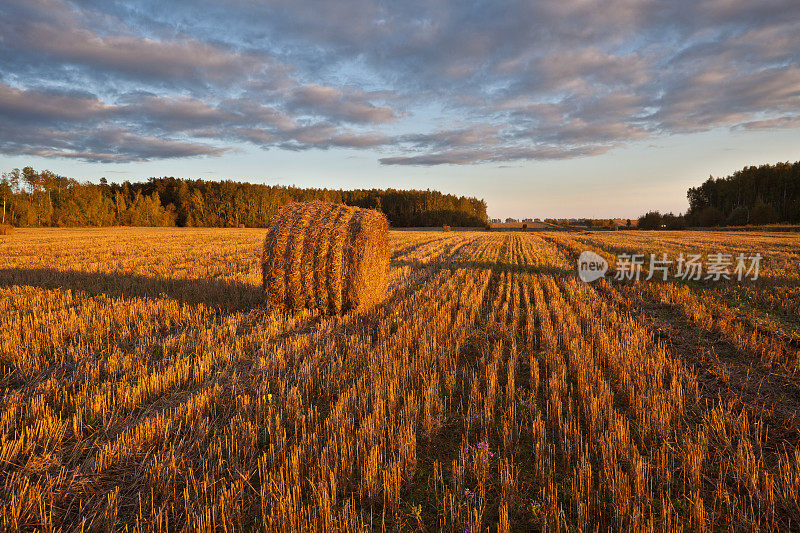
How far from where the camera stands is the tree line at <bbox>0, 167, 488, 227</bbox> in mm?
64750

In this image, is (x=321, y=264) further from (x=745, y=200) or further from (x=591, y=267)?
(x=745, y=200)

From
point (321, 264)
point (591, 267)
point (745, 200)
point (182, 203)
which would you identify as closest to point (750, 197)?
point (745, 200)

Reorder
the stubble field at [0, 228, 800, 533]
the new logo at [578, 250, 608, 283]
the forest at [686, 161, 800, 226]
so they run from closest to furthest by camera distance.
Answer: the stubble field at [0, 228, 800, 533] → the new logo at [578, 250, 608, 283] → the forest at [686, 161, 800, 226]

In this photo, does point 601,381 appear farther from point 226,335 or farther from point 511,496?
point 226,335

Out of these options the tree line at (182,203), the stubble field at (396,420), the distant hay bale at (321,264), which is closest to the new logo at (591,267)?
the stubble field at (396,420)

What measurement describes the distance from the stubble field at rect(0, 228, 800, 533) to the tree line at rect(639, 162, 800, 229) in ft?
227

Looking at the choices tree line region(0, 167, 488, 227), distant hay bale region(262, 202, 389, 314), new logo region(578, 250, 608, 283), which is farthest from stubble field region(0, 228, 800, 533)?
tree line region(0, 167, 488, 227)

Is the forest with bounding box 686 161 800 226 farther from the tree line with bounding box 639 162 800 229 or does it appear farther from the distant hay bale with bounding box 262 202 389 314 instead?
the distant hay bale with bounding box 262 202 389 314

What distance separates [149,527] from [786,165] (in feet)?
360

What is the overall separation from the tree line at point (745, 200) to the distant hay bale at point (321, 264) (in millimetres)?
71617

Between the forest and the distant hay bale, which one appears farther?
the forest

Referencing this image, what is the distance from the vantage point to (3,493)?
2.84 m

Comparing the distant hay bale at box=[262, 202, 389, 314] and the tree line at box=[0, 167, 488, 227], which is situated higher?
the tree line at box=[0, 167, 488, 227]

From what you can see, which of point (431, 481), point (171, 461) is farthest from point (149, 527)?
point (431, 481)
